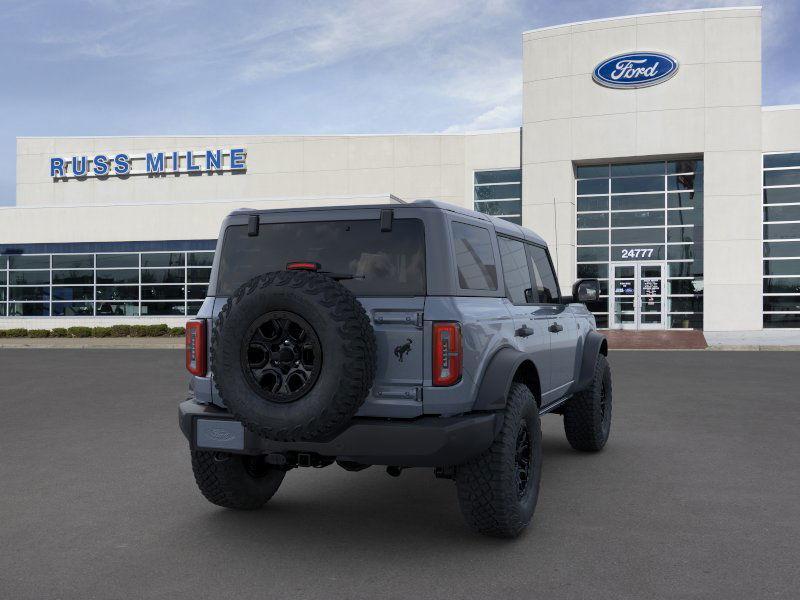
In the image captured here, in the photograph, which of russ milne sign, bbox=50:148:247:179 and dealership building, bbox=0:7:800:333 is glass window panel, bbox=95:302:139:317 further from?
russ milne sign, bbox=50:148:247:179

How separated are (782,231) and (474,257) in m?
28.1

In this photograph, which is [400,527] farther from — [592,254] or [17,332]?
[17,332]

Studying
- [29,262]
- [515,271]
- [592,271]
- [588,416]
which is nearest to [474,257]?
[515,271]

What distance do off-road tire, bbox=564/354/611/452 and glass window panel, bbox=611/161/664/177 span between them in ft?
83.1

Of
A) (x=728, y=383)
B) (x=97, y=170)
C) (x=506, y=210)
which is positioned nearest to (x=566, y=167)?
(x=506, y=210)

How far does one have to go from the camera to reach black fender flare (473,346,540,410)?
464 centimetres

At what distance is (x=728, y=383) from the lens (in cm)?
1398

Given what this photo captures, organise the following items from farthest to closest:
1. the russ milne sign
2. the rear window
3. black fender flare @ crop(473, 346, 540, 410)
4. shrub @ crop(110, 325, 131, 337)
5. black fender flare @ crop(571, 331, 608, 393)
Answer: the russ milne sign, shrub @ crop(110, 325, 131, 337), black fender flare @ crop(571, 331, 608, 393), the rear window, black fender flare @ crop(473, 346, 540, 410)

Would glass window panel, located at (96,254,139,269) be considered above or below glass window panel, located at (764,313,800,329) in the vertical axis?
above

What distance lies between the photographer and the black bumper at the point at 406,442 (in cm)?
434

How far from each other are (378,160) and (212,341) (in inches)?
1248

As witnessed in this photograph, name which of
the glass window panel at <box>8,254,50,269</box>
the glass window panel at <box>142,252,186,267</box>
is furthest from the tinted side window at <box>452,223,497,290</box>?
the glass window panel at <box>8,254,50,269</box>

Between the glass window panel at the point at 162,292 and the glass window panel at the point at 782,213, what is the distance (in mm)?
23957

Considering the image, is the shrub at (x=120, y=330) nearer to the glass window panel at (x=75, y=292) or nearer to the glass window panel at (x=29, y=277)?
the glass window panel at (x=75, y=292)
